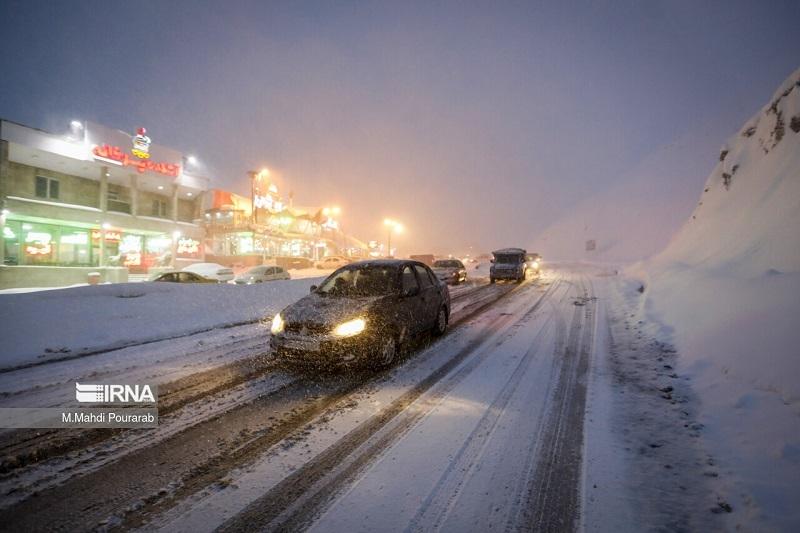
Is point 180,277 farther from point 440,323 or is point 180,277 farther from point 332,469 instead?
point 332,469

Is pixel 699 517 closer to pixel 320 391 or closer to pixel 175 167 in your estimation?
pixel 320 391

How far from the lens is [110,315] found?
818 centimetres

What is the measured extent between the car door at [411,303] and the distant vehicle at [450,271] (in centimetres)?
1318

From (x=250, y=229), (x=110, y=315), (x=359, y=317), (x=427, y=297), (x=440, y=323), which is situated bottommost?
(x=440, y=323)

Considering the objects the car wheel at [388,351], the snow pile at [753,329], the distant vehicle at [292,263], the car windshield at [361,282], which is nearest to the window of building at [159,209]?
the distant vehicle at [292,263]

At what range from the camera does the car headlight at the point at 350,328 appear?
5.14 metres

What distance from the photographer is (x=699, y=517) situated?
243 centimetres

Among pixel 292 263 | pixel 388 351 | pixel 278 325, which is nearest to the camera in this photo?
pixel 278 325

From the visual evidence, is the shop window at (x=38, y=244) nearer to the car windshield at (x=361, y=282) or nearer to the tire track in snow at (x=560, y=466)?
the car windshield at (x=361, y=282)

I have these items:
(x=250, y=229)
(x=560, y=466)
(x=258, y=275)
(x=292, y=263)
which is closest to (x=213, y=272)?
(x=258, y=275)

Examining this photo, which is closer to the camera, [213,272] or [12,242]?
[12,242]

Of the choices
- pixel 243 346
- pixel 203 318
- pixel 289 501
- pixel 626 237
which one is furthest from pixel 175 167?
pixel 626 237

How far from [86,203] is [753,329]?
3341 cm

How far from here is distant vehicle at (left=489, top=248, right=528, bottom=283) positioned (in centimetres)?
2153
